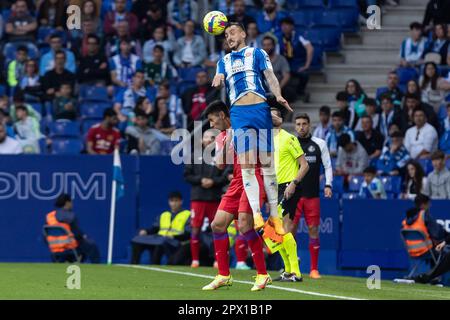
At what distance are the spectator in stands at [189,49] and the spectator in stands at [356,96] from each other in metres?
3.20

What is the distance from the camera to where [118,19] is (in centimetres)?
2677

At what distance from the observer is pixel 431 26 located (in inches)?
996

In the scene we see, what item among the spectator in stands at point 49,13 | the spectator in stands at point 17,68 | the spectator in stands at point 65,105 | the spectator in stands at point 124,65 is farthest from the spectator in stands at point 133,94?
the spectator in stands at point 49,13

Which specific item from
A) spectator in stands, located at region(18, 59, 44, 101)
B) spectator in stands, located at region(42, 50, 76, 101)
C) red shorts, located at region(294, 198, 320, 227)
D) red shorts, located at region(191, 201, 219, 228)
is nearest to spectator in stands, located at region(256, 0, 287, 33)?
spectator in stands, located at region(42, 50, 76, 101)

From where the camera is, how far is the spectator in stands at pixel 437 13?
82.8ft

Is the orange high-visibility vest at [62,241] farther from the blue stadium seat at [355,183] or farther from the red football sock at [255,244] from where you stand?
the red football sock at [255,244]

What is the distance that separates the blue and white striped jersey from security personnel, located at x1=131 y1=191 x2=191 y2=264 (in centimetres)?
781

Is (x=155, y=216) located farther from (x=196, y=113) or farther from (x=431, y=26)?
(x=431, y=26)

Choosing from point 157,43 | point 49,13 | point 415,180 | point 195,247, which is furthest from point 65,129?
point 415,180

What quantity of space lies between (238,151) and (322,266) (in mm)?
8055

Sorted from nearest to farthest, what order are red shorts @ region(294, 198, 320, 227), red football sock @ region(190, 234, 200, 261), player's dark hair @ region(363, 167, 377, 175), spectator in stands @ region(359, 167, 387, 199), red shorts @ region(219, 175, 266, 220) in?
red shorts @ region(219, 175, 266, 220), red shorts @ region(294, 198, 320, 227), red football sock @ region(190, 234, 200, 261), player's dark hair @ region(363, 167, 377, 175), spectator in stands @ region(359, 167, 387, 199)

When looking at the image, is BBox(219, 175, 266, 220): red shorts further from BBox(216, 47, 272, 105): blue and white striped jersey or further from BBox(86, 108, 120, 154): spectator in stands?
BBox(86, 108, 120, 154): spectator in stands

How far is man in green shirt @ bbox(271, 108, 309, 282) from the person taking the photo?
16312 mm

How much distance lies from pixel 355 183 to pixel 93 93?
5740 mm
